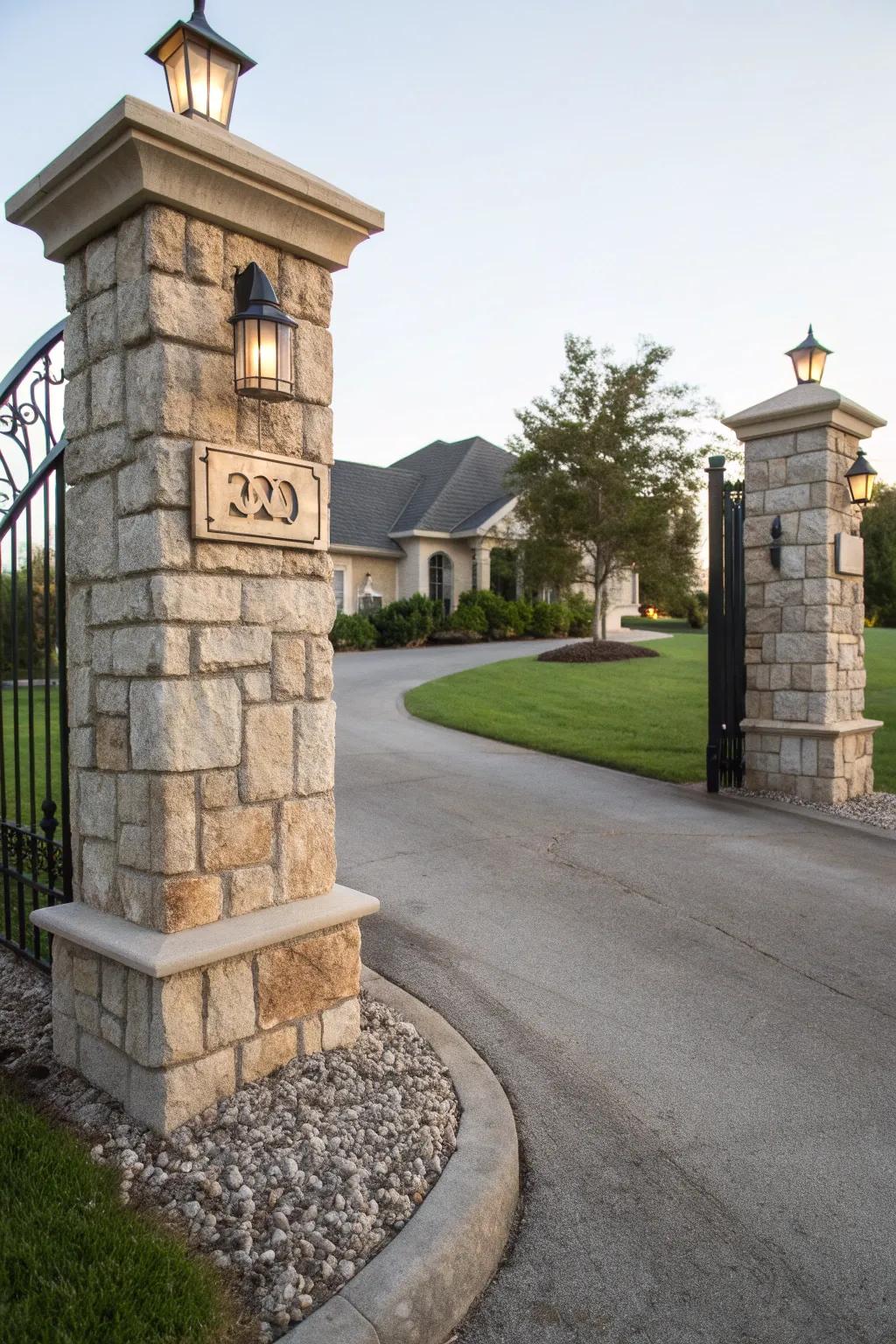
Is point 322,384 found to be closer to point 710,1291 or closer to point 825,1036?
point 710,1291

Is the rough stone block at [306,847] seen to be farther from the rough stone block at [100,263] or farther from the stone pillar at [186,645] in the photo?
the rough stone block at [100,263]

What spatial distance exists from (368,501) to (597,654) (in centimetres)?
1118

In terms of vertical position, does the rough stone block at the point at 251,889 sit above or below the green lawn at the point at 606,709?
above

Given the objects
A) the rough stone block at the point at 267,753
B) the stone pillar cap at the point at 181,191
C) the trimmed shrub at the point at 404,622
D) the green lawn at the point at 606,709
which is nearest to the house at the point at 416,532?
the trimmed shrub at the point at 404,622

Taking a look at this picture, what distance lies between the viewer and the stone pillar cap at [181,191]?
2609 mm

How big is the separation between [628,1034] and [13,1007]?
2658mm

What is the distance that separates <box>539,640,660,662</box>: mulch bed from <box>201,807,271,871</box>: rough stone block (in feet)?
60.1

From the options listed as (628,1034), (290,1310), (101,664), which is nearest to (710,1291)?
(290,1310)

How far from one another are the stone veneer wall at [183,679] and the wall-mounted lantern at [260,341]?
0.09 metres

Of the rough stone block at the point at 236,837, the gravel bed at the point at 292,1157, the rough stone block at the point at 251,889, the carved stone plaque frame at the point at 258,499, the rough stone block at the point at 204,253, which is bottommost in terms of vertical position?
the gravel bed at the point at 292,1157

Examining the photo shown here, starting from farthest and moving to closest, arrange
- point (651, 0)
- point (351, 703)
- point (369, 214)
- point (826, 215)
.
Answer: point (351, 703)
point (826, 215)
point (651, 0)
point (369, 214)

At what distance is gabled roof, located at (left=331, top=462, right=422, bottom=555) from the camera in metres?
27.2

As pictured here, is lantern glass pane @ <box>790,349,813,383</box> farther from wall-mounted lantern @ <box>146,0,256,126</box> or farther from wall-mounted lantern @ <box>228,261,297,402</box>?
wall-mounted lantern @ <box>228,261,297,402</box>

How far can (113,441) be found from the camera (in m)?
2.92
